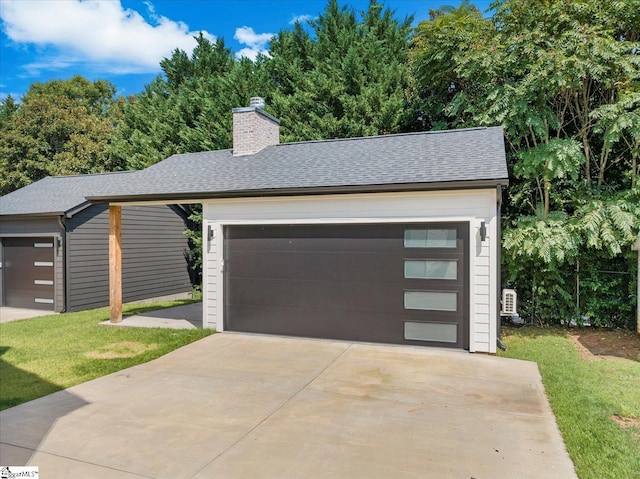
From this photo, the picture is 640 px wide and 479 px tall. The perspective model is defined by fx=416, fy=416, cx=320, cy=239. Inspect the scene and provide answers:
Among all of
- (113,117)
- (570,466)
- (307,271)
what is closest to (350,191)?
(307,271)

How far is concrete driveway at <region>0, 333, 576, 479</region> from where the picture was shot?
3.18 m

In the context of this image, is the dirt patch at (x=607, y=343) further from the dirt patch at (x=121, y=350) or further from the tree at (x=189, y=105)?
the tree at (x=189, y=105)

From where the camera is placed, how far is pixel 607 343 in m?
7.06

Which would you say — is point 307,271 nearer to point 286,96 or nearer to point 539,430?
point 539,430

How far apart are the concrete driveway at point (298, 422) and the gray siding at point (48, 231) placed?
20.4 ft

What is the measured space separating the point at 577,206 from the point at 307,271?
207 inches

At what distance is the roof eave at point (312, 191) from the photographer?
240 inches

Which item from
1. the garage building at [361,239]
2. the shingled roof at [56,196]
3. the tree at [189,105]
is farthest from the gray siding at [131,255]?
the tree at [189,105]

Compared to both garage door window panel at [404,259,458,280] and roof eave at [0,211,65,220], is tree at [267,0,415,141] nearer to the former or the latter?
roof eave at [0,211,65,220]

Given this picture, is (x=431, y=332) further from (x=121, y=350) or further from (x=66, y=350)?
(x=66, y=350)

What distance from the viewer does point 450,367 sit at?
567cm

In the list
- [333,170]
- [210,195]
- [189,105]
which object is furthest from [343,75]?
[210,195]

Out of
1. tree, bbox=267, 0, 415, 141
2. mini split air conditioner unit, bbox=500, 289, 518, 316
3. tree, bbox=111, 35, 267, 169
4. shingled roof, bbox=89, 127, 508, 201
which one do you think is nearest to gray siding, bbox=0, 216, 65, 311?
shingled roof, bbox=89, 127, 508, 201

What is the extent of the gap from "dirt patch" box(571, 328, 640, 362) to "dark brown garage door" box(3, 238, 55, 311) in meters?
11.9
